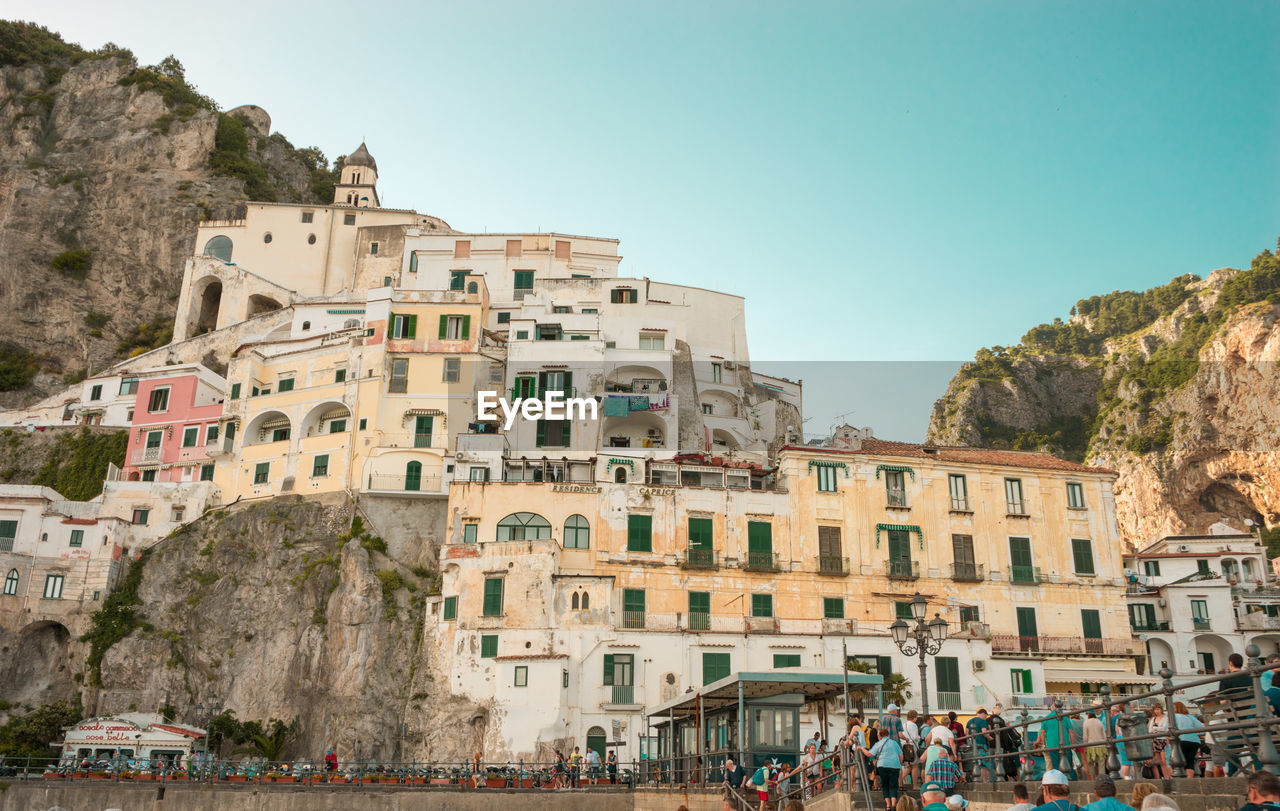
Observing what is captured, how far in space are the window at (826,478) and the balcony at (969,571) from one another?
5.77m

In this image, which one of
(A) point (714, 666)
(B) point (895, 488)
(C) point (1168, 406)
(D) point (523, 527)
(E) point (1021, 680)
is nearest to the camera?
(A) point (714, 666)

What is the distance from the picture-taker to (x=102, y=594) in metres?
45.8

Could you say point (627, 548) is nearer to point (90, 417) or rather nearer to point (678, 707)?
point (678, 707)

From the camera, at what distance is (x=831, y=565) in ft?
136

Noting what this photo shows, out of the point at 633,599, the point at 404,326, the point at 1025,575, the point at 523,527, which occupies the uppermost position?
the point at 404,326

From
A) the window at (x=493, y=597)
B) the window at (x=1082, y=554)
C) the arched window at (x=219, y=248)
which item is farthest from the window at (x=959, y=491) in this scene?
the arched window at (x=219, y=248)

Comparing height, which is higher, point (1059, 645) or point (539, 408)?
point (539, 408)

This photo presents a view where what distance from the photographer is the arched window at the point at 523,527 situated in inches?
1618

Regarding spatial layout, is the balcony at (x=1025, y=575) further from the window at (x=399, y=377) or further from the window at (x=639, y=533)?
the window at (x=399, y=377)

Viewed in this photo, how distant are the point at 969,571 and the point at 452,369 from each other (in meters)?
24.9

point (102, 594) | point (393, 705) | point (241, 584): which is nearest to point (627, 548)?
point (393, 705)

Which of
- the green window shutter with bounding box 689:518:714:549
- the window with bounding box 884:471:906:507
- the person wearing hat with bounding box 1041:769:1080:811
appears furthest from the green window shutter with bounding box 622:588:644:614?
the person wearing hat with bounding box 1041:769:1080:811

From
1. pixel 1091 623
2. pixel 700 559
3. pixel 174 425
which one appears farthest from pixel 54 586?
pixel 1091 623

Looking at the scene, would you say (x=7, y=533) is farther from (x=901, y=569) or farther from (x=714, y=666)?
(x=901, y=569)
